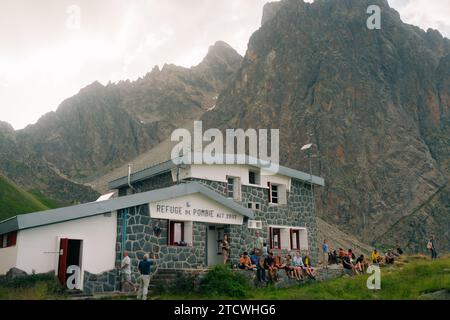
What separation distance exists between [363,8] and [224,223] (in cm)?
8250

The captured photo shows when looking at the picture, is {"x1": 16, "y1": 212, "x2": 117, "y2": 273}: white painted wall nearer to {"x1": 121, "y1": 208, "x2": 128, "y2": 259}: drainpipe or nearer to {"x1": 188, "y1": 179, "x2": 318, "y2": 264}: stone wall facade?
{"x1": 121, "y1": 208, "x2": 128, "y2": 259}: drainpipe

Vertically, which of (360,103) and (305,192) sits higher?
(360,103)

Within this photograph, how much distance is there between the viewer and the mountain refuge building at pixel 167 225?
16.7m

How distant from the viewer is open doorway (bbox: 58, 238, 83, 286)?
16.7 m

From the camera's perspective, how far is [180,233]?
20641 millimetres

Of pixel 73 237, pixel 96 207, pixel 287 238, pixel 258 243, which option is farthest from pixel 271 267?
pixel 73 237

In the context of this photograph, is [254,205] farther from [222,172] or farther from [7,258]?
[7,258]

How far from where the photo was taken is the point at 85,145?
11312cm

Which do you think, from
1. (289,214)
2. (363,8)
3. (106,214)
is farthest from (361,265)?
(363,8)

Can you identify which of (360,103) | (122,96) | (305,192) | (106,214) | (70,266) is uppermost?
(122,96)

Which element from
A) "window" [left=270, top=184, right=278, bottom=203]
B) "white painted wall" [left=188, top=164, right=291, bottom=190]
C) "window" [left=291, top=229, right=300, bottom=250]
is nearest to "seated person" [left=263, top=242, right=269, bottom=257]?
"window" [left=291, top=229, right=300, bottom=250]

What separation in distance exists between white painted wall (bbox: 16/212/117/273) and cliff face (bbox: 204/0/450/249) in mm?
51404

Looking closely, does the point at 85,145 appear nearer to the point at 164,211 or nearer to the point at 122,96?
the point at 122,96

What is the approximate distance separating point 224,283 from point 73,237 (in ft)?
18.7
